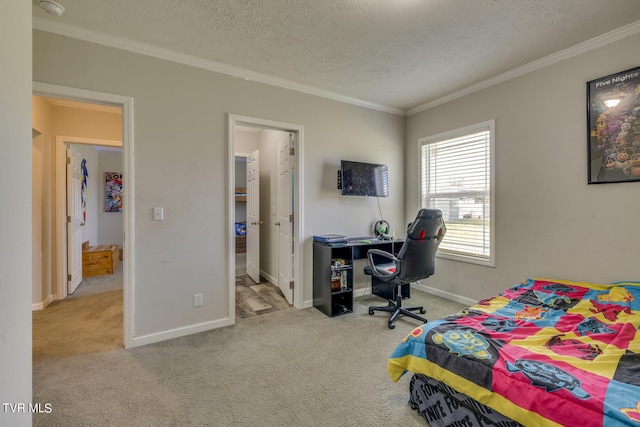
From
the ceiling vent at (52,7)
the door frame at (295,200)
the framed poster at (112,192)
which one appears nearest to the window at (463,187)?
the door frame at (295,200)

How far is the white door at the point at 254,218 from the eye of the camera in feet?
14.6

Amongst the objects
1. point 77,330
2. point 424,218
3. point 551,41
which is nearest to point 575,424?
point 424,218

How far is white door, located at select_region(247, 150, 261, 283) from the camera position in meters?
4.45

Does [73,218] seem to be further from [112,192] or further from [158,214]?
[112,192]

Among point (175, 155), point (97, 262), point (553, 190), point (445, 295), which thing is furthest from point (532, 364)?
point (97, 262)

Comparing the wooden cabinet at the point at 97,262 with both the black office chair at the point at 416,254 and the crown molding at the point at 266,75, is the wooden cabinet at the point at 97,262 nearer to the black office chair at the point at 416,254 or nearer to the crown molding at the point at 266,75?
the crown molding at the point at 266,75

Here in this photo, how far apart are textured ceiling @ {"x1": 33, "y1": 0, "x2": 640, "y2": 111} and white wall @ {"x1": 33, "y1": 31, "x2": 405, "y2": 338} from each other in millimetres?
210

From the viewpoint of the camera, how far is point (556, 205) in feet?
8.73

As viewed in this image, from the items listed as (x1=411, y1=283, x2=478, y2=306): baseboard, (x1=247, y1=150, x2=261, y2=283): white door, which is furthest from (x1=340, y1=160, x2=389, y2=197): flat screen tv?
(x1=247, y1=150, x2=261, y2=283): white door

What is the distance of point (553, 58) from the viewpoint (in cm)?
263

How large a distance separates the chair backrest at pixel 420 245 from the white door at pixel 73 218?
164 inches

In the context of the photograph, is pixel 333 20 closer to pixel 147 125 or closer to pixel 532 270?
pixel 147 125

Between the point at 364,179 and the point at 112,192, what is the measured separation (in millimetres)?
5712

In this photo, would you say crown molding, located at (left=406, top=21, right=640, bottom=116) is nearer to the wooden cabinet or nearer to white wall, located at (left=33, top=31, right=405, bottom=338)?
white wall, located at (left=33, top=31, right=405, bottom=338)
